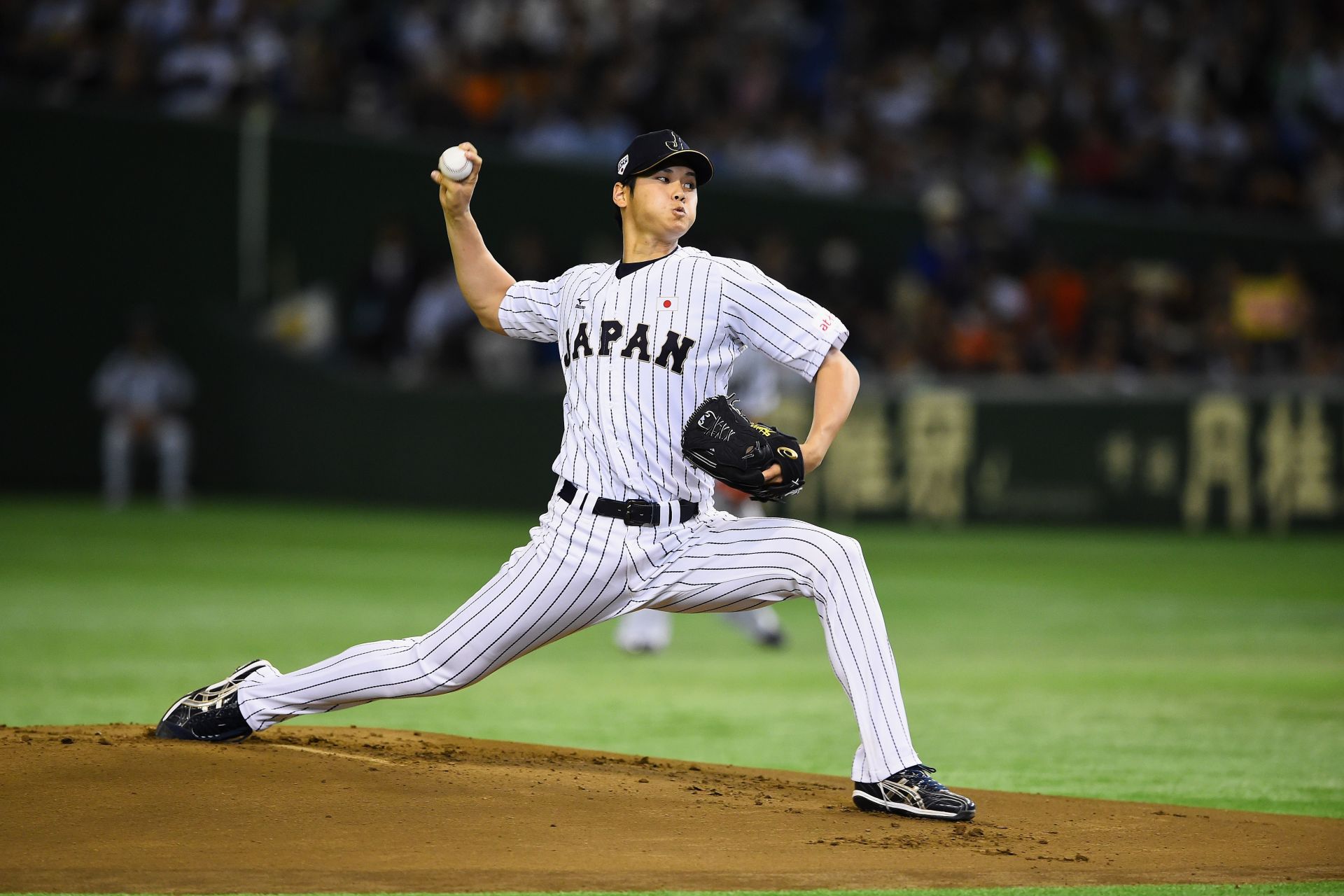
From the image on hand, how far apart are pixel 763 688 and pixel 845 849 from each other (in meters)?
4.16

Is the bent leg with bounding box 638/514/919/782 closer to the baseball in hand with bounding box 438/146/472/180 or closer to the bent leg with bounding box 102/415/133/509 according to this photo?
the baseball in hand with bounding box 438/146/472/180

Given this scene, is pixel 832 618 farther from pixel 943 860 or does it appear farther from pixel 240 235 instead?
pixel 240 235

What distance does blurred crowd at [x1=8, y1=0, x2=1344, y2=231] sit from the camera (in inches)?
803

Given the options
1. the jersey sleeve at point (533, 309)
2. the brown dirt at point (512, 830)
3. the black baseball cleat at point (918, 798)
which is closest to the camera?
the brown dirt at point (512, 830)

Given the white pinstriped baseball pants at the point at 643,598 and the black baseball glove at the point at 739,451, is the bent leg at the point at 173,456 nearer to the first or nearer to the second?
the white pinstriped baseball pants at the point at 643,598

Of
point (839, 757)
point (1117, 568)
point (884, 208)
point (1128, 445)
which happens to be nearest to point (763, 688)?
point (839, 757)

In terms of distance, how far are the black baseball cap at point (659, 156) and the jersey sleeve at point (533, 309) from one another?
1.38 feet

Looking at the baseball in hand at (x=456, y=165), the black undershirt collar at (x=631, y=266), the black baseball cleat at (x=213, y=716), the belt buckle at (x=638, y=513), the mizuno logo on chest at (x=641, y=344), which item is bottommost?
the black baseball cleat at (x=213, y=716)

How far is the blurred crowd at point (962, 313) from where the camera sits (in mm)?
18812

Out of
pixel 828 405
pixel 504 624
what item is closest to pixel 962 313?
pixel 828 405

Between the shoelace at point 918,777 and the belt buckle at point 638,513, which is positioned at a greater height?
the belt buckle at point 638,513

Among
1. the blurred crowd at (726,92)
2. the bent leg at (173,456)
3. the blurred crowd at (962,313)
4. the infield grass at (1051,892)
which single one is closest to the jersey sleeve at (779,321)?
the infield grass at (1051,892)

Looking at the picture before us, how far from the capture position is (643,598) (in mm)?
5184

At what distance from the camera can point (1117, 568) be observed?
14.8 metres
